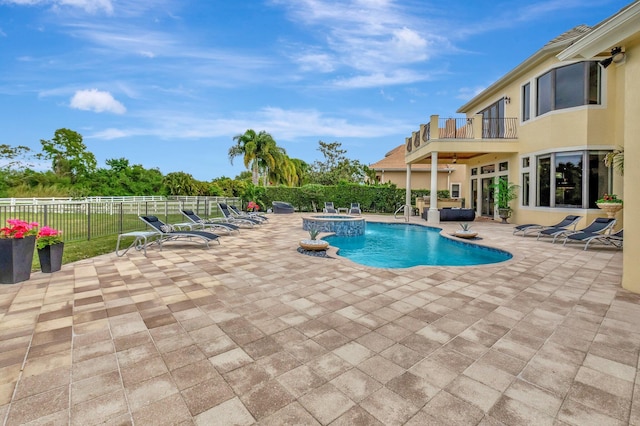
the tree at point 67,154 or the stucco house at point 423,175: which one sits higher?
the tree at point 67,154

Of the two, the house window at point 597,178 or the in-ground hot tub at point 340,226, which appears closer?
the house window at point 597,178

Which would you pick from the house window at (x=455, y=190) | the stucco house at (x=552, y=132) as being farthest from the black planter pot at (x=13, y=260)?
the house window at (x=455, y=190)

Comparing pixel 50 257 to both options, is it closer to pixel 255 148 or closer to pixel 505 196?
pixel 505 196

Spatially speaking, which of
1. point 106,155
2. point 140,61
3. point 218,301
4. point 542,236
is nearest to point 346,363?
point 218,301

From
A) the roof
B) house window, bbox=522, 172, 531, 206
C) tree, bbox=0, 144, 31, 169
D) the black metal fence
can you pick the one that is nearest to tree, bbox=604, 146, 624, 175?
house window, bbox=522, 172, 531, 206

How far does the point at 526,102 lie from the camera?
14211 mm

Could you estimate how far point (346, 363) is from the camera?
271cm

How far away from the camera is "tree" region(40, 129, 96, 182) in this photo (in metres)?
44.3

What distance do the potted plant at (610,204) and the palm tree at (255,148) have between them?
23627mm

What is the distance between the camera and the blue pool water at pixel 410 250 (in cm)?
831

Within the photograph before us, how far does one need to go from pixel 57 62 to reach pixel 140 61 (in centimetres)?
699

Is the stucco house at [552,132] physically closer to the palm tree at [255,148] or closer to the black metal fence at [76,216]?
the black metal fence at [76,216]

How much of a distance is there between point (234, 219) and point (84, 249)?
20.2 ft

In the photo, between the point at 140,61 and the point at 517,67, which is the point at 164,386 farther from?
the point at 140,61
